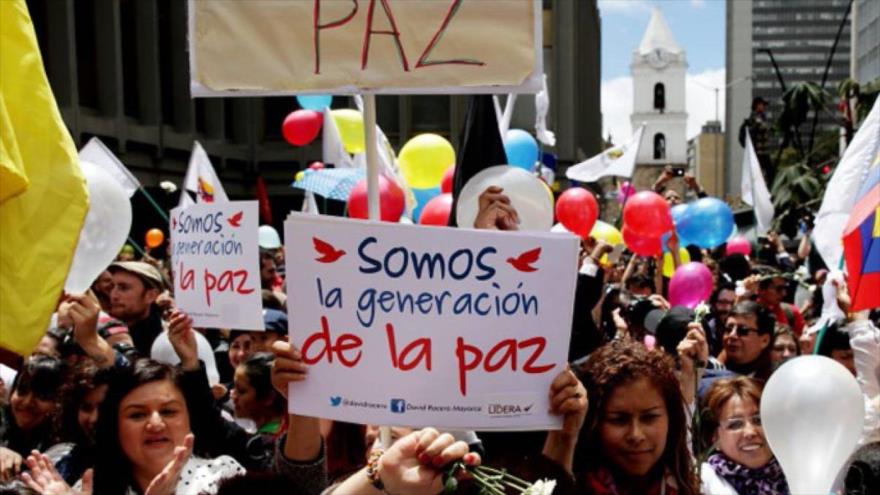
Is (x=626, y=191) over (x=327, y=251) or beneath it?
beneath

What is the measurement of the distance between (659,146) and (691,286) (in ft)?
409

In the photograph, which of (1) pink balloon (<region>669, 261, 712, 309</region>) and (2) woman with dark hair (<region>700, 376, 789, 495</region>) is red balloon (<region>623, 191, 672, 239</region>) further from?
(2) woman with dark hair (<region>700, 376, 789, 495</region>)

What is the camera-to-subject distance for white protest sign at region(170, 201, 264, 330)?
4.73m

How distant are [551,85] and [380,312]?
95.2ft

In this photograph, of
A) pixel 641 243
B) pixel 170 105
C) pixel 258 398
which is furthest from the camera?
pixel 170 105

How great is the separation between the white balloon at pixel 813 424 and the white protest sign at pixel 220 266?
2051 mm

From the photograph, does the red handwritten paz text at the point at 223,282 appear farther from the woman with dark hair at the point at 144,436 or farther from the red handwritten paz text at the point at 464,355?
the red handwritten paz text at the point at 464,355

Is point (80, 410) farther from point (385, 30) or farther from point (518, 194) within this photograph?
point (518, 194)

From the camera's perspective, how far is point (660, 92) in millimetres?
134375

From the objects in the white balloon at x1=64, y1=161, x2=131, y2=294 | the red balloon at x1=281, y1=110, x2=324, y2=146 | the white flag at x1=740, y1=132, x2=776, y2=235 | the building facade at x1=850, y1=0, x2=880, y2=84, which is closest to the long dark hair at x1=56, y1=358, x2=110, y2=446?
the white balloon at x1=64, y1=161, x2=131, y2=294

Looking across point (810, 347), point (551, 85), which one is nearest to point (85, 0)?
point (551, 85)

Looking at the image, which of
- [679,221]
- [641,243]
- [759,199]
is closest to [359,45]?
[641,243]

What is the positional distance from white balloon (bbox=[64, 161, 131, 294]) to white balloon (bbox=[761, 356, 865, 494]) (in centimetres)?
288

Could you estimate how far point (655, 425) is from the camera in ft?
10.4
